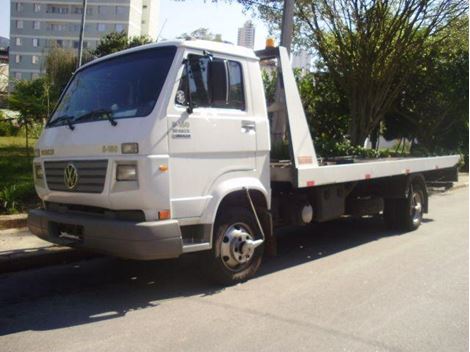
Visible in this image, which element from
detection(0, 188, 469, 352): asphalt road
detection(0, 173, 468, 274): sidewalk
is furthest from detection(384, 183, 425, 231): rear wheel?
detection(0, 173, 468, 274): sidewalk

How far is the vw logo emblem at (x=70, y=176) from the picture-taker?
5.22 metres

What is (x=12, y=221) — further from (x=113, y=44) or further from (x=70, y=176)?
(x=113, y=44)

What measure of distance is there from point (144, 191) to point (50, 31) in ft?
309

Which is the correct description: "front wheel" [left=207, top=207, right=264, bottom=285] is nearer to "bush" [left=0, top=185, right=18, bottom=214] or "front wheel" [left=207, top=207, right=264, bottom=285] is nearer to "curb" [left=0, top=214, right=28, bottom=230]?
"curb" [left=0, top=214, right=28, bottom=230]

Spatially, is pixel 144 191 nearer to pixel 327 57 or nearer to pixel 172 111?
pixel 172 111

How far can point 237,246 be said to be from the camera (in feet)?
18.4

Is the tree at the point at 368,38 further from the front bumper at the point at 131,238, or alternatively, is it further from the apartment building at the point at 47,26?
the apartment building at the point at 47,26

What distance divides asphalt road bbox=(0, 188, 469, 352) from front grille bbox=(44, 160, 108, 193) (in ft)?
3.57

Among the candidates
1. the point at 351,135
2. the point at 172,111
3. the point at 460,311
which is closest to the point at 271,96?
the point at 172,111

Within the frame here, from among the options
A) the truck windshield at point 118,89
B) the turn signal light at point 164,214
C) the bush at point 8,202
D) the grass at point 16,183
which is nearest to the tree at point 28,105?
the grass at point 16,183

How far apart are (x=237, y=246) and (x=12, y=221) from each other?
388 centimetres

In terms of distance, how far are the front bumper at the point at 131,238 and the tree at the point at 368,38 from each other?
416 inches

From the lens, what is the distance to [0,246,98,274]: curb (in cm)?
623

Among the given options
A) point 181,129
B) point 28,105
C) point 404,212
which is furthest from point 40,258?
point 28,105
